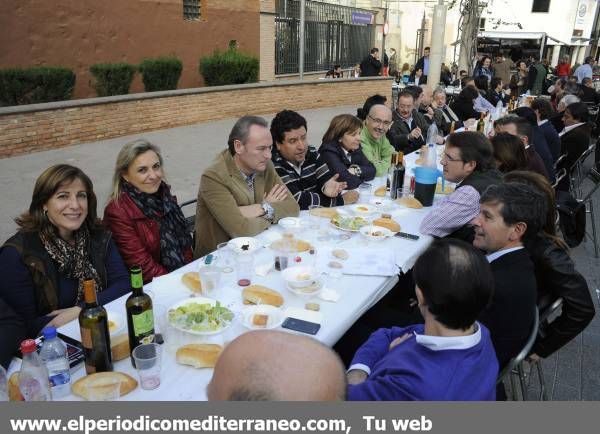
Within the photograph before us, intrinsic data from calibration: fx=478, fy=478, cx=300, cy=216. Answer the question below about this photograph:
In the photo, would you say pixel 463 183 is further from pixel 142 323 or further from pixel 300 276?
pixel 142 323

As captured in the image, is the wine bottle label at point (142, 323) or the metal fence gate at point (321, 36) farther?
the metal fence gate at point (321, 36)

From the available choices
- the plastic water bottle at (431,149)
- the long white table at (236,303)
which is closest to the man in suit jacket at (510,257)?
the long white table at (236,303)

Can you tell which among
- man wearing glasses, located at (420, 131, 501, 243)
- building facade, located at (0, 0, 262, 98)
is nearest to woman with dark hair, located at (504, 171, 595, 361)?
man wearing glasses, located at (420, 131, 501, 243)

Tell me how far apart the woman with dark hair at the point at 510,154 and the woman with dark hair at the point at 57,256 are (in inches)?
127

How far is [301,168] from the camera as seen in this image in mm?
4320

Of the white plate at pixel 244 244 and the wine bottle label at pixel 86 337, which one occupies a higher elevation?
the wine bottle label at pixel 86 337

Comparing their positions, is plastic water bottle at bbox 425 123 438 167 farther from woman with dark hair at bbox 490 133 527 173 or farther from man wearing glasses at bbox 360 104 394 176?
woman with dark hair at bbox 490 133 527 173

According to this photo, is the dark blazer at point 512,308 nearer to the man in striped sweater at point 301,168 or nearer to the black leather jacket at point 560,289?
the black leather jacket at point 560,289

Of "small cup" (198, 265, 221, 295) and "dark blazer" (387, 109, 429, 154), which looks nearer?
"small cup" (198, 265, 221, 295)

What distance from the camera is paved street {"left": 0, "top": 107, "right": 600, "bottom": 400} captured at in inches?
133

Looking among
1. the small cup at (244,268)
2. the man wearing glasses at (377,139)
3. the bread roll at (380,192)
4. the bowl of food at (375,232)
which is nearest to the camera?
the small cup at (244,268)

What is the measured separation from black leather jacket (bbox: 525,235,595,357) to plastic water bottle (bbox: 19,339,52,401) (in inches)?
95.6

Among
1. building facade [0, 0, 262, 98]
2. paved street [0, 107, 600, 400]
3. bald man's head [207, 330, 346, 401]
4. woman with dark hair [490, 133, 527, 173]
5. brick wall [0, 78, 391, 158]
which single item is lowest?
paved street [0, 107, 600, 400]

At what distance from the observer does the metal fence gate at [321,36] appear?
728 inches
